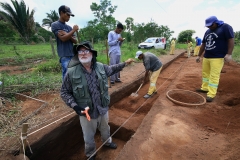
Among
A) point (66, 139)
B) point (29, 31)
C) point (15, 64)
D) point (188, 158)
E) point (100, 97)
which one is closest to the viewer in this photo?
point (188, 158)

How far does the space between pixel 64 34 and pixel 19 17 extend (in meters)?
23.1

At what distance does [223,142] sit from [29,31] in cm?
2561

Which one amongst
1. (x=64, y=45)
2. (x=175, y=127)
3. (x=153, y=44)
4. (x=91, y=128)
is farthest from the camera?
(x=153, y=44)

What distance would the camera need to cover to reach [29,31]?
21.0 meters

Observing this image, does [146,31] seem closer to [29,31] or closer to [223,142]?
[29,31]

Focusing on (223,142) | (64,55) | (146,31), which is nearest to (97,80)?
(64,55)

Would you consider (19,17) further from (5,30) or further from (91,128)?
(91,128)

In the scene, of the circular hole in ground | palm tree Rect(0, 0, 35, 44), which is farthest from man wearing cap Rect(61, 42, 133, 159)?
palm tree Rect(0, 0, 35, 44)

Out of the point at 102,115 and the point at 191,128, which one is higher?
the point at 102,115

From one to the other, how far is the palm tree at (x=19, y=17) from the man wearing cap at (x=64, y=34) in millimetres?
19912

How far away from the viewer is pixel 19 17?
1977 cm

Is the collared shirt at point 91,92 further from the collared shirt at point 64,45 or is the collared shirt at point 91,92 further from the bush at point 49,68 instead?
the bush at point 49,68

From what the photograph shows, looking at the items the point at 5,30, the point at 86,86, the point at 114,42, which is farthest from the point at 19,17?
the point at 86,86

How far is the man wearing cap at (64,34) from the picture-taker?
2652 millimetres
